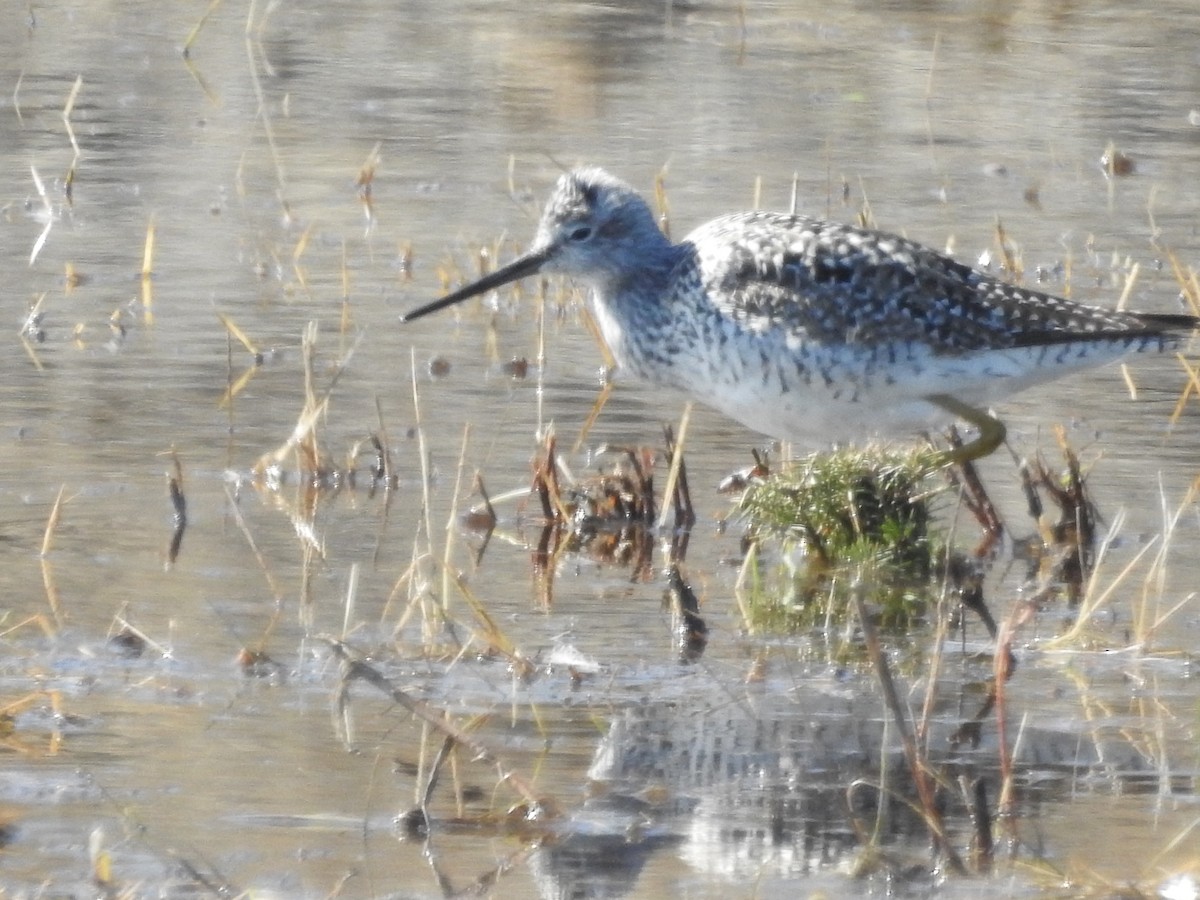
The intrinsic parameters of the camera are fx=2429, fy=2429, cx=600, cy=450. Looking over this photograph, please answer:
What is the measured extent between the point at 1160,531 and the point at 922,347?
0.92 meters

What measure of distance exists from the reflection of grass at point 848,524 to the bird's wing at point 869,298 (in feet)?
1.27

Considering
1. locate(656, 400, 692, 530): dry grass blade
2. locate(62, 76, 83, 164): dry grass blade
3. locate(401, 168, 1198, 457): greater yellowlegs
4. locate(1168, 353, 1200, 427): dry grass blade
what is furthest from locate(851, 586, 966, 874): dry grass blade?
locate(62, 76, 83, 164): dry grass blade

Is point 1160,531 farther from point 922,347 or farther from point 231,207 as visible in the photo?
point 231,207

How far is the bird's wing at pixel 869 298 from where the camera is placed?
273 inches

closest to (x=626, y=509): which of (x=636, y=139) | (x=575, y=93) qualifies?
(x=636, y=139)

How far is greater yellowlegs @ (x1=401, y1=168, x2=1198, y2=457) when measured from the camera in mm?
6914

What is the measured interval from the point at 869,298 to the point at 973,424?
1.82ft

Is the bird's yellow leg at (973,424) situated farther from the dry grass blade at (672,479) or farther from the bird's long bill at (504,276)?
the bird's long bill at (504,276)

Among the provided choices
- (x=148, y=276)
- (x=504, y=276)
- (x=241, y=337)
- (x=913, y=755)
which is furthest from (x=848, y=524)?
(x=148, y=276)

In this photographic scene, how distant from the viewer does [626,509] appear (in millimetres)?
7281

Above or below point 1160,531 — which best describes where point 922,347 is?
above

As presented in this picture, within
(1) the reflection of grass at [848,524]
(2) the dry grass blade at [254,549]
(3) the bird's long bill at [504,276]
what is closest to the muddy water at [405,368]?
(2) the dry grass blade at [254,549]

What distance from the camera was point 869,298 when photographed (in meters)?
6.97

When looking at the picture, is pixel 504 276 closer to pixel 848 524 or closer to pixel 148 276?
pixel 848 524
